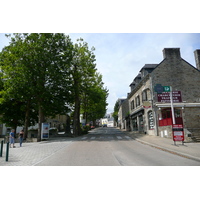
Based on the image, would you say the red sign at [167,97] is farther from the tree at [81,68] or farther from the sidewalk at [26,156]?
the sidewalk at [26,156]

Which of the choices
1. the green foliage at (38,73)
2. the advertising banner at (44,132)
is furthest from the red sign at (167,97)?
the advertising banner at (44,132)

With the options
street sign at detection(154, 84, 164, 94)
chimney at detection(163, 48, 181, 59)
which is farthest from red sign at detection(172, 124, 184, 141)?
chimney at detection(163, 48, 181, 59)

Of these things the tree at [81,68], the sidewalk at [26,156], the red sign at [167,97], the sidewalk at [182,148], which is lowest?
the sidewalk at [26,156]

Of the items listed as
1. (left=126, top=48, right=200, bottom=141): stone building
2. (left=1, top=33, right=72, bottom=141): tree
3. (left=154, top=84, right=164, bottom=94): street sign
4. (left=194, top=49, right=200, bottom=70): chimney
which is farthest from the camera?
(left=194, top=49, right=200, bottom=70): chimney

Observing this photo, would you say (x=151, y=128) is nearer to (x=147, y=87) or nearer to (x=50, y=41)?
(x=147, y=87)

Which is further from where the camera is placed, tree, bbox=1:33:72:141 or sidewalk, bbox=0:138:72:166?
tree, bbox=1:33:72:141

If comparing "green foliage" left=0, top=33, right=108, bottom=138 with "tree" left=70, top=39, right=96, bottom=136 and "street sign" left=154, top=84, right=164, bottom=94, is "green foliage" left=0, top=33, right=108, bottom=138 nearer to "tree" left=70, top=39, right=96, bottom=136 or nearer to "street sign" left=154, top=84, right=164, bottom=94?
"tree" left=70, top=39, right=96, bottom=136

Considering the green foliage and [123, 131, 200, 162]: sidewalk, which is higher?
the green foliage

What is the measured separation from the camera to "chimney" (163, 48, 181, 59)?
21656 mm

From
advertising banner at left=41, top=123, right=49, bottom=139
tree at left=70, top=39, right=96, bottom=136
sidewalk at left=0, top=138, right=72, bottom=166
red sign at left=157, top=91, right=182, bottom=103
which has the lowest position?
sidewalk at left=0, top=138, right=72, bottom=166

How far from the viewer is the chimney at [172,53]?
21.7 metres

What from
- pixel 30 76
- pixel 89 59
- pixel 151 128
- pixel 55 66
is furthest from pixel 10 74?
pixel 151 128

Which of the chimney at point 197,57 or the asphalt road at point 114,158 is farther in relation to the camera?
the chimney at point 197,57

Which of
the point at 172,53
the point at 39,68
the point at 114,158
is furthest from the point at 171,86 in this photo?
the point at 39,68
